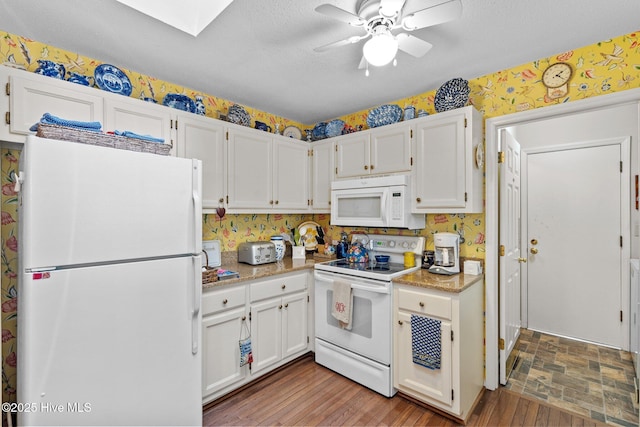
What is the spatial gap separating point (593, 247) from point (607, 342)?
0.95 m

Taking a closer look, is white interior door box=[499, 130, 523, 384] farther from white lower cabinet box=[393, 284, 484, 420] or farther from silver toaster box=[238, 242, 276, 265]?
silver toaster box=[238, 242, 276, 265]

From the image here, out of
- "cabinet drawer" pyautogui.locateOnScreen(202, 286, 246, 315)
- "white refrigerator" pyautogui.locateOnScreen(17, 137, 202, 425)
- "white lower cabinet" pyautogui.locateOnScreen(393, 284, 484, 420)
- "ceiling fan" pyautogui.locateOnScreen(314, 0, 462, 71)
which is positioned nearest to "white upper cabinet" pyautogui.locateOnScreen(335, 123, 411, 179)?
"ceiling fan" pyautogui.locateOnScreen(314, 0, 462, 71)

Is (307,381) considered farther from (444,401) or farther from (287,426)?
(444,401)

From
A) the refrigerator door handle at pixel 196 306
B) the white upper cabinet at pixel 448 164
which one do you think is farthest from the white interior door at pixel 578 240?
the refrigerator door handle at pixel 196 306

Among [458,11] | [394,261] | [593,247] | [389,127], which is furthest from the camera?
[593,247]

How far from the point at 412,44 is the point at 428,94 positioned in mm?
1139

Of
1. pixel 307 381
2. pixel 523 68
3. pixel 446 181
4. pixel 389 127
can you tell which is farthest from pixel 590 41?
pixel 307 381

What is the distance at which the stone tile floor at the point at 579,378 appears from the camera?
211cm

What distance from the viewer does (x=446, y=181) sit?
2.35 metres

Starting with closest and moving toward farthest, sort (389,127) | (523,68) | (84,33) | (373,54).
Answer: (373,54) < (84,33) < (523,68) < (389,127)

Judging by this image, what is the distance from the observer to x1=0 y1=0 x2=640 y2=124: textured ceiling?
1604mm

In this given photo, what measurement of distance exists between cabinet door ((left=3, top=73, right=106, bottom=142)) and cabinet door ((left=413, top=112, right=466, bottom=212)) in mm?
2276

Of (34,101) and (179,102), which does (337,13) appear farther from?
(34,101)

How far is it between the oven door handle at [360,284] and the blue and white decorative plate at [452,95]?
1.46 m
